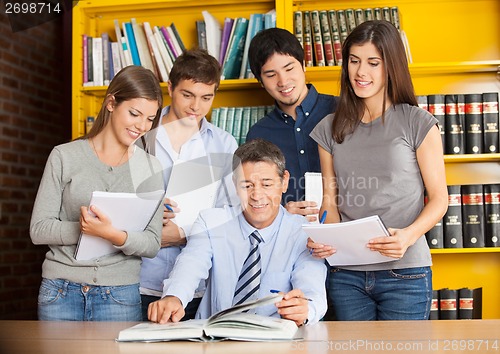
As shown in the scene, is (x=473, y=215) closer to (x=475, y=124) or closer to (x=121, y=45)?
(x=475, y=124)

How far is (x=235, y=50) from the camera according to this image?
10.5ft

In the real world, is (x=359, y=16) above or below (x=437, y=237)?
above

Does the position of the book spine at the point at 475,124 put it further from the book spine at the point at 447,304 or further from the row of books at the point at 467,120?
the book spine at the point at 447,304

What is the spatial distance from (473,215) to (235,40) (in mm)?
1439

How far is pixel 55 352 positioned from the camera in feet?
4.53

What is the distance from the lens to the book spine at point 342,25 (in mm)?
3115

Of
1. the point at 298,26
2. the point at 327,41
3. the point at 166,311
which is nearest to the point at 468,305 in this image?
the point at 327,41

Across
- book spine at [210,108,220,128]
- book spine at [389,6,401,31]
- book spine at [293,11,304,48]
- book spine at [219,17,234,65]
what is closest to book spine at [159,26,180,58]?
book spine at [219,17,234,65]

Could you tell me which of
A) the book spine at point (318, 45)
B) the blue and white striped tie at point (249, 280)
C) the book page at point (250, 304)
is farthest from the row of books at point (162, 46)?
the book page at point (250, 304)

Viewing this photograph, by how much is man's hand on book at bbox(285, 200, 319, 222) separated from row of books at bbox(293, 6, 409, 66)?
1090 mm

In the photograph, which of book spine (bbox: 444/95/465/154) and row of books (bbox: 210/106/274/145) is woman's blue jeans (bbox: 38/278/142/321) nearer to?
row of books (bbox: 210/106/274/145)

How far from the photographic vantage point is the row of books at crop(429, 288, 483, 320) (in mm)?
2998

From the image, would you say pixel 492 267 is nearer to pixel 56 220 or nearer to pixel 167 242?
pixel 167 242

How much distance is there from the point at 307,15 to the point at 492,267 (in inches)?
62.0
